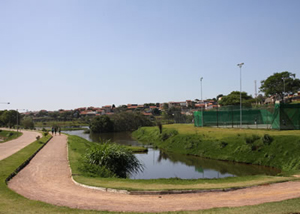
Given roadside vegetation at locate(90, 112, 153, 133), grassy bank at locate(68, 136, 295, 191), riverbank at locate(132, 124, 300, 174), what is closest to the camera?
grassy bank at locate(68, 136, 295, 191)

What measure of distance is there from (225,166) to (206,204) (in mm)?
16561

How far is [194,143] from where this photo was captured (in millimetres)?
34719

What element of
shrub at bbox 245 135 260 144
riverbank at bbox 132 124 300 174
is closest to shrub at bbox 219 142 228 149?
riverbank at bbox 132 124 300 174

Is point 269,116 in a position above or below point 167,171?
above

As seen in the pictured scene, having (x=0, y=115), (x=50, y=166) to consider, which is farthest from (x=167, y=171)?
(x=0, y=115)

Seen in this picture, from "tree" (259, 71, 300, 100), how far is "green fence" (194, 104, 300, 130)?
1418 inches

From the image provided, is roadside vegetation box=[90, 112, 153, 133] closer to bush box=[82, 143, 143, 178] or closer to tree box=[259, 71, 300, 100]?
tree box=[259, 71, 300, 100]

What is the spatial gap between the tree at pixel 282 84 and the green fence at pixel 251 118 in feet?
118

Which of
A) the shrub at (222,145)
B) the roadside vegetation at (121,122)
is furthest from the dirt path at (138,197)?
the roadside vegetation at (121,122)

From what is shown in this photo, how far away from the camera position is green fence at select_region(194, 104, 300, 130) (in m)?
31.8

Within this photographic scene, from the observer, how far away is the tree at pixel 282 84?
3044 inches

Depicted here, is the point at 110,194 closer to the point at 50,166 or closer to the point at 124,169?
the point at 124,169

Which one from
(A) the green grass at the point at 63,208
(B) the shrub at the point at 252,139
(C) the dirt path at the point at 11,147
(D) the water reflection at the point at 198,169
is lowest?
(D) the water reflection at the point at 198,169

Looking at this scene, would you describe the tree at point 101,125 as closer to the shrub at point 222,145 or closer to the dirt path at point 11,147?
the dirt path at point 11,147
